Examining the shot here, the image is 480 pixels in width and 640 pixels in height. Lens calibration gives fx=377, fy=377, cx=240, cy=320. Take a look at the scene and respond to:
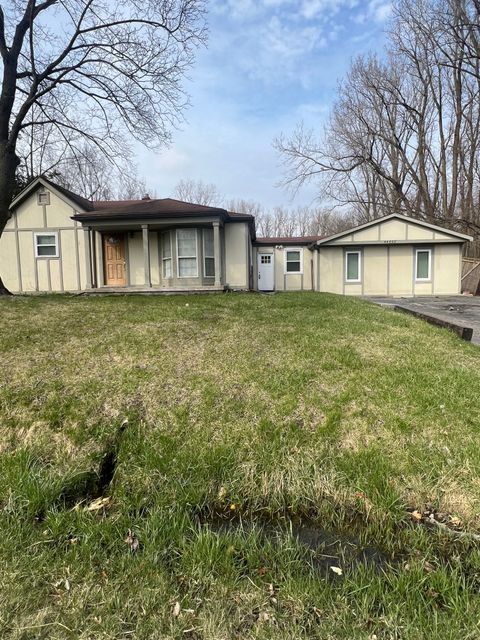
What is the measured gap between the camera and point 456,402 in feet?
11.6

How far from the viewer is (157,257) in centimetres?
1476

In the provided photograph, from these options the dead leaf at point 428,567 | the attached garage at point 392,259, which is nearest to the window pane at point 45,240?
the attached garage at point 392,259

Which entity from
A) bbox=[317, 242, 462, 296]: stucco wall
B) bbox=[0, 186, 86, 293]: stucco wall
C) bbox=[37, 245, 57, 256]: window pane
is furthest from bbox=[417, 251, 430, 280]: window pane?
bbox=[37, 245, 57, 256]: window pane

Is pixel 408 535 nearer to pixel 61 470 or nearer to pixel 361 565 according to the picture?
pixel 361 565

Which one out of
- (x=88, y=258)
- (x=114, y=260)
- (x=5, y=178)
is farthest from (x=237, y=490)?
(x=114, y=260)

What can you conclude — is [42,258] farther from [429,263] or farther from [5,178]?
[429,263]

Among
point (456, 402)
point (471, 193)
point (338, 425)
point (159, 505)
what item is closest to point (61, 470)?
point (159, 505)

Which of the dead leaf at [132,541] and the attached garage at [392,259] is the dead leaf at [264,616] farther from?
the attached garage at [392,259]

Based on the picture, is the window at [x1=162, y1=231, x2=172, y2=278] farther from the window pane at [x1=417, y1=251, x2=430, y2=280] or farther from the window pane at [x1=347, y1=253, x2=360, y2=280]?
the window pane at [x1=417, y1=251, x2=430, y2=280]

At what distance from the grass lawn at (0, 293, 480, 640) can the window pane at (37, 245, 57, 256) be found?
1162cm

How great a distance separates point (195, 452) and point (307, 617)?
4.98ft

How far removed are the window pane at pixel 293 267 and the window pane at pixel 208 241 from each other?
18.4ft

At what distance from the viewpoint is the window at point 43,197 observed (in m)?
14.8

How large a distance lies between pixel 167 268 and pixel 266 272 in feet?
18.6
